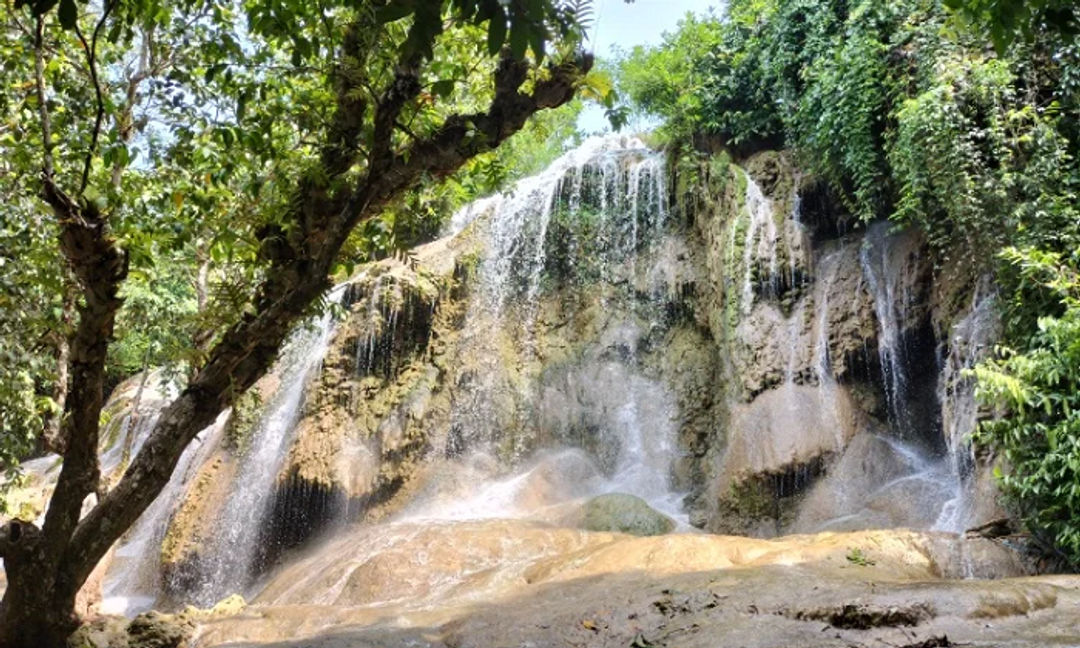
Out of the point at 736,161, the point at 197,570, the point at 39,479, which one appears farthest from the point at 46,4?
the point at 39,479

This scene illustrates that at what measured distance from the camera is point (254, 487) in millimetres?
11883

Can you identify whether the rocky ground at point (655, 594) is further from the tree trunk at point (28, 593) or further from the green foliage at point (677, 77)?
the green foliage at point (677, 77)

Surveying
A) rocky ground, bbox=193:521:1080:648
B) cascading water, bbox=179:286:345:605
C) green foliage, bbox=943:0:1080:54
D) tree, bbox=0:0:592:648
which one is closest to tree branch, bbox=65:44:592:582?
tree, bbox=0:0:592:648

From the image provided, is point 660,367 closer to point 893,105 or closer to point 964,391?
point 964,391

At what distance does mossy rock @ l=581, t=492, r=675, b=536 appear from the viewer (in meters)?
8.84

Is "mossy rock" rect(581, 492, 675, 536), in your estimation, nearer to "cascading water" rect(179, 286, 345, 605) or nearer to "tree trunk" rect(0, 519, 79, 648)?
"cascading water" rect(179, 286, 345, 605)

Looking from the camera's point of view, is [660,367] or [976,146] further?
[660,367]

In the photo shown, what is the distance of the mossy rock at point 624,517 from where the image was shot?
8844 millimetres

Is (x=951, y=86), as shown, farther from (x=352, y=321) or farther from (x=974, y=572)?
(x=352, y=321)

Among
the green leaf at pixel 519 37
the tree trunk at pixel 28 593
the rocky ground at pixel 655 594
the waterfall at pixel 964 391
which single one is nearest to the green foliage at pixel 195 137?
the green leaf at pixel 519 37

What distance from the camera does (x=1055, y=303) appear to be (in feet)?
23.5

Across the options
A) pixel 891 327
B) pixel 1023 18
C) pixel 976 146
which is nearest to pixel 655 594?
pixel 1023 18

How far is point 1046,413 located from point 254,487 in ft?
34.1

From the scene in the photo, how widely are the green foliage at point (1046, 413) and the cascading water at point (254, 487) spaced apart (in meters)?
8.41
